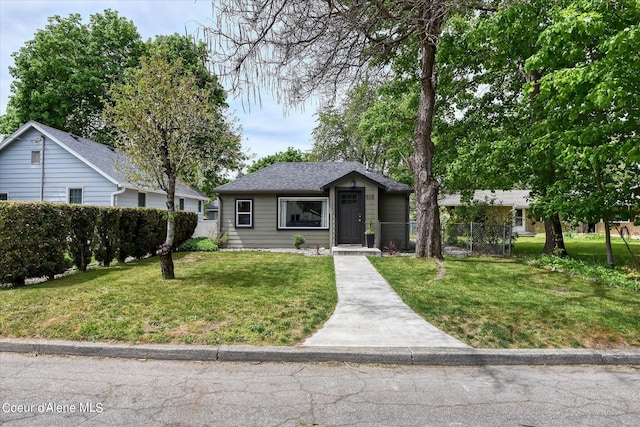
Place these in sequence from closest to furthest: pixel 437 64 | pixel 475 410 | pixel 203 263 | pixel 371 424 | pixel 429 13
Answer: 1. pixel 371 424
2. pixel 475 410
3. pixel 429 13
4. pixel 203 263
5. pixel 437 64

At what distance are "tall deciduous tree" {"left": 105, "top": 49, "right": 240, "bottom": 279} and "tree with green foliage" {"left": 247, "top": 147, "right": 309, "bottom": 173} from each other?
32058 mm

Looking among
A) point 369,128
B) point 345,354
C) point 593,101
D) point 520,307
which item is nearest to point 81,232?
point 345,354

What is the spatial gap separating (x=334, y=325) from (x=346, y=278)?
11.1 feet

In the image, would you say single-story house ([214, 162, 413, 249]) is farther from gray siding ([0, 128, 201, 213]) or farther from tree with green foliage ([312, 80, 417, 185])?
gray siding ([0, 128, 201, 213])

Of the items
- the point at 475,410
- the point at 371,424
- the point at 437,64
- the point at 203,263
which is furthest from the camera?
the point at 437,64

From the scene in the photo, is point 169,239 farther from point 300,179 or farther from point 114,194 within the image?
point 114,194

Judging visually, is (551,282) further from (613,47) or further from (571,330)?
(613,47)

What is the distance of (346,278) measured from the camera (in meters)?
8.31

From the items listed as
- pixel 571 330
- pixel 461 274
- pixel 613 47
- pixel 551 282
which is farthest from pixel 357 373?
pixel 613 47

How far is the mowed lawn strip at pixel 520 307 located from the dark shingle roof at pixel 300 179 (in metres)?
5.75

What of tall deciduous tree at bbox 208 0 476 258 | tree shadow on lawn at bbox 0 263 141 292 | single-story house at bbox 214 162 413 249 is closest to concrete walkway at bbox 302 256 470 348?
tall deciduous tree at bbox 208 0 476 258

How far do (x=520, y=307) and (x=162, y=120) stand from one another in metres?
7.42

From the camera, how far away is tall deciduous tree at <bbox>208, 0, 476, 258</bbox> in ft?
12.8

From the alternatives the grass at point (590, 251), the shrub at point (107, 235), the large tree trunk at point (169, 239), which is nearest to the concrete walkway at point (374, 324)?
the large tree trunk at point (169, 239)
